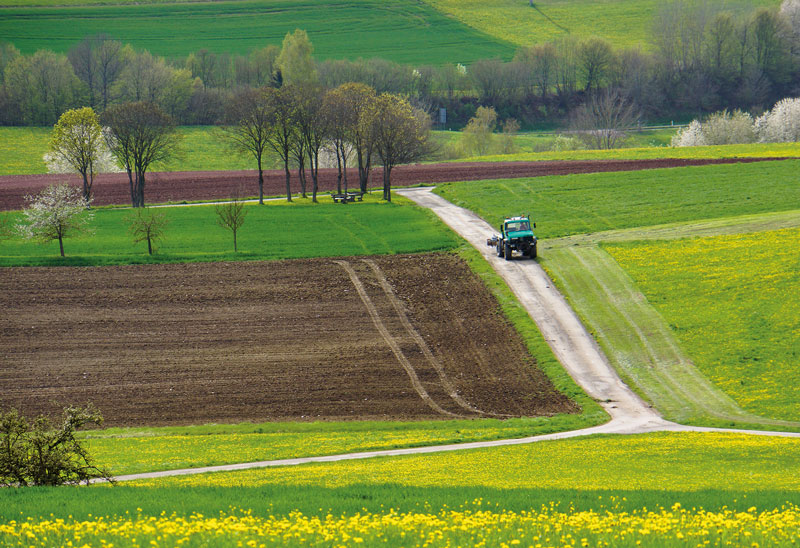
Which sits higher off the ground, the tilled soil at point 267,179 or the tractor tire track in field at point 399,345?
the tilled soil at point 267,179

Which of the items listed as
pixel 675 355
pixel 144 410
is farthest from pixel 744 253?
pixel 144 410

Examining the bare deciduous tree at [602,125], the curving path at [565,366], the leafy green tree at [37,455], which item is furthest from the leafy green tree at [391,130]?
the bare deciduous tree at [602,125]

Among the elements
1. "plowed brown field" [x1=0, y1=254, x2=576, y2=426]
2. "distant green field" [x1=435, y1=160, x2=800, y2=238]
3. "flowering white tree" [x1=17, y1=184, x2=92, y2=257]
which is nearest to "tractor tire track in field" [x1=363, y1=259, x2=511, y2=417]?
"plowed brown field" [x1=0, y1=254, x2=576, y2=426]

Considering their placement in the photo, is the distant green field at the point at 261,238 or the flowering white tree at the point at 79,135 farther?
the flowering white tree at the point at 79,135

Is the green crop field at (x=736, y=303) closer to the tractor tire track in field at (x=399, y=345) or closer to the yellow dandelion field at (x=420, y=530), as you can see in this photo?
the tractor tire track in field at (x=399, y=345)

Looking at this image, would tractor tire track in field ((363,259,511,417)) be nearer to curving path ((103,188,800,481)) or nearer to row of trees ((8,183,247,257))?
curving path ((103,188,800,481))

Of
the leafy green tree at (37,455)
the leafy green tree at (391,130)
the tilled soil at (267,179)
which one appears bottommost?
the leafy green tree at (37,455)

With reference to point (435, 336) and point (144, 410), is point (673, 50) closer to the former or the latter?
point (435, 336)
